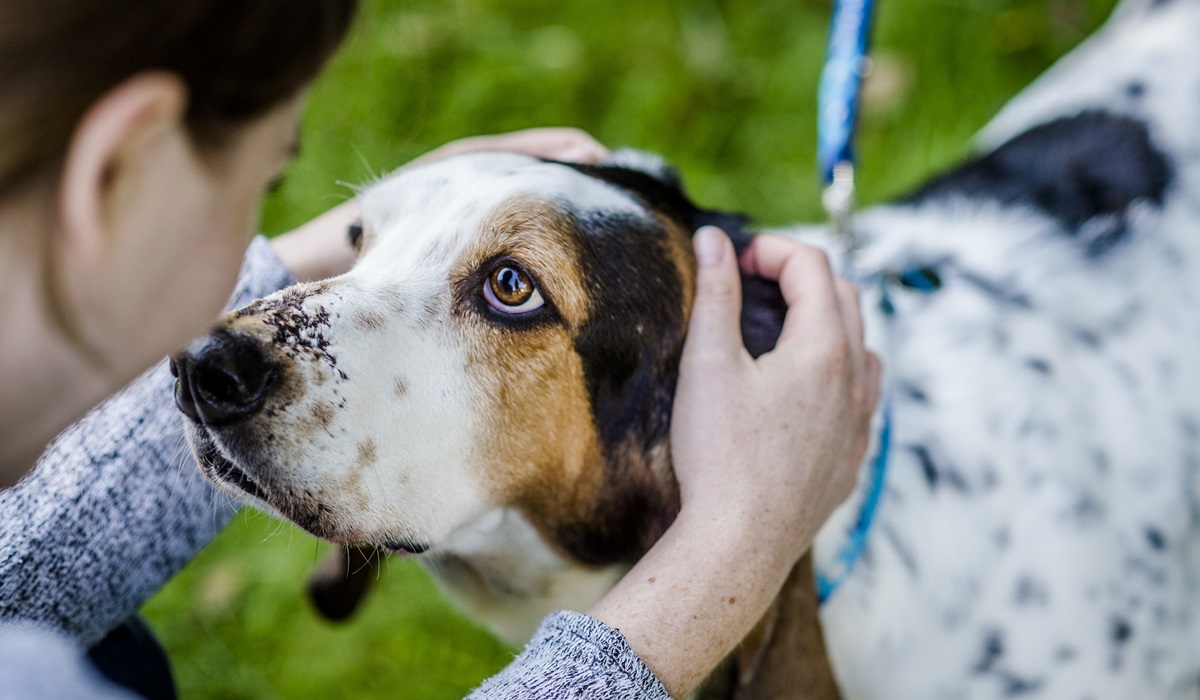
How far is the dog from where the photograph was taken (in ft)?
5.79

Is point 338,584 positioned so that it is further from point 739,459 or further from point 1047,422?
point 1047,422

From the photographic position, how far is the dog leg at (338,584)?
2.60m

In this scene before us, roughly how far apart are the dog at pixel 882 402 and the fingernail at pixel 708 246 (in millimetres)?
47

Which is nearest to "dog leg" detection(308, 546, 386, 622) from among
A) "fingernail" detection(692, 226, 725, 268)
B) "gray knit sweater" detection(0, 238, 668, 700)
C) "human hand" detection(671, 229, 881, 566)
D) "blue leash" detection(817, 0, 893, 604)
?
"gray knit sweater" detection(0, 238, 668, 700)

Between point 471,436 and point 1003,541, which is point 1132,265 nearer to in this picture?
point 1003,541

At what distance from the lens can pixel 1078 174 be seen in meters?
2.82

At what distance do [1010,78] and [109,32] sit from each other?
416cm

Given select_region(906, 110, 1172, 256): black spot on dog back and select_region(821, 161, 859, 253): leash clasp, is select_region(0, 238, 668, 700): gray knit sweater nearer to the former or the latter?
select_region(821, 161, 859, 253): leash clasp

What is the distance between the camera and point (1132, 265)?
269 centimetres

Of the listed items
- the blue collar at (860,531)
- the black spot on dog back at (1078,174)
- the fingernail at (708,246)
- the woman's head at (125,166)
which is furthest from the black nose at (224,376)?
the black spot on dog back at (1078,174)

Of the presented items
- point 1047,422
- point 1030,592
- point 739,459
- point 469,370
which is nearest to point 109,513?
point 469,370

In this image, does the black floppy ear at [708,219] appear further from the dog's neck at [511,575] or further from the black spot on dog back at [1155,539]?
the black spot on dog back at [1155,539]

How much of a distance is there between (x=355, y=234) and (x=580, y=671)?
119 centimetres

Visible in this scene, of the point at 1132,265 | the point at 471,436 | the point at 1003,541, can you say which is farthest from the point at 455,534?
the point at 1132,265
